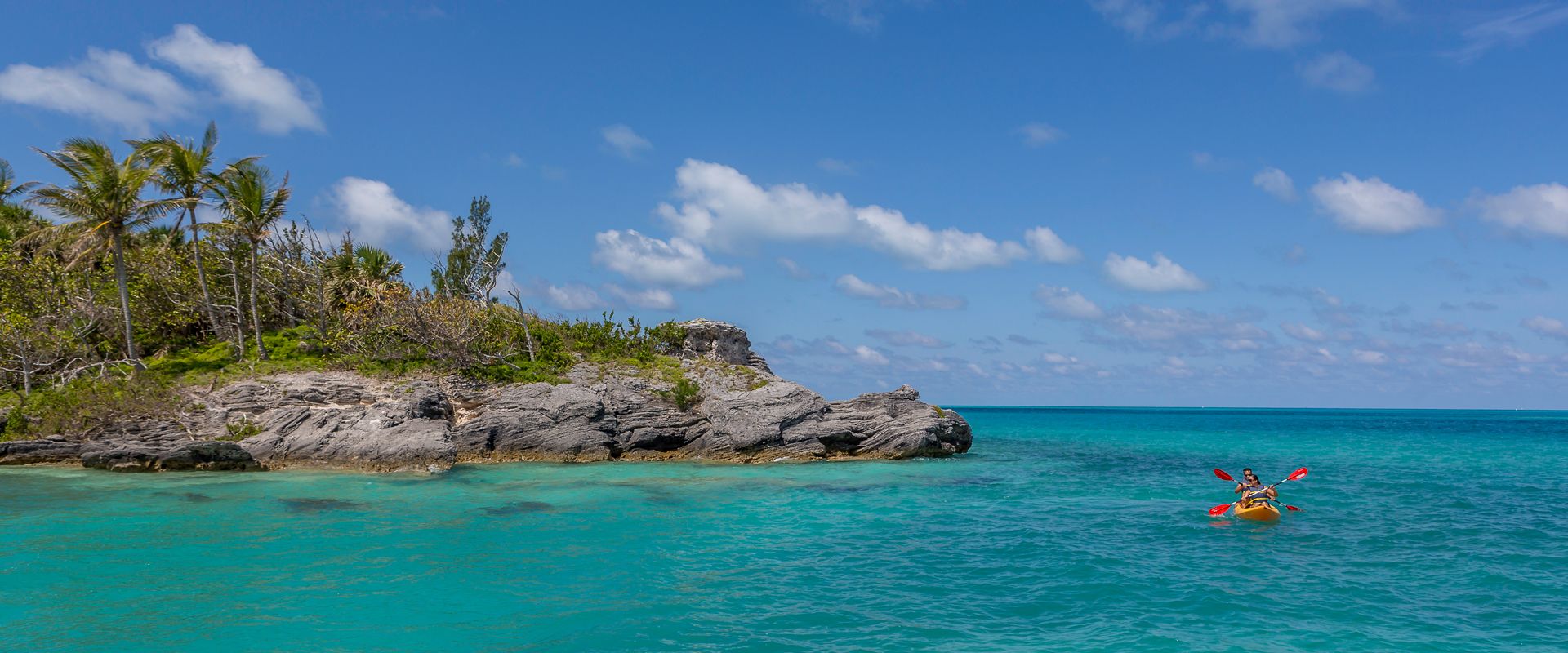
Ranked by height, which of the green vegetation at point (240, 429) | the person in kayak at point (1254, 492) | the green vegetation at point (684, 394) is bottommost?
the person in kayak at point (1254, 492)

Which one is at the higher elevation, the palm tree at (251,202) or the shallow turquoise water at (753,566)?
the palm tree at (251,202)

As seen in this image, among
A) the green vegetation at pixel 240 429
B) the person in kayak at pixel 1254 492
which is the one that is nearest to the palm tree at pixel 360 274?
the green vegetation at pixel 240 429

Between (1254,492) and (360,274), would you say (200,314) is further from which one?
(1254,492)

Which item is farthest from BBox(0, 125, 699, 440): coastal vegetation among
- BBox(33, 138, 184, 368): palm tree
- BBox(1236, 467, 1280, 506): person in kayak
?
BBox(1236, 467, 1280, 506): person in kayak

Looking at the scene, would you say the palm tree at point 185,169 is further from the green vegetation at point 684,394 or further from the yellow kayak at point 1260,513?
the yellow kayak at point 1260,513

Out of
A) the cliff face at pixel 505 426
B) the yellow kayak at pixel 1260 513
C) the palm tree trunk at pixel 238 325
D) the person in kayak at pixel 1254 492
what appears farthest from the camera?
the palm tree trunk at pixel 238 325

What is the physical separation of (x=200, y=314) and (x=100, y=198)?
27.9 ft

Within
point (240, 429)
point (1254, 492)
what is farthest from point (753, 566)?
point (240, 429)

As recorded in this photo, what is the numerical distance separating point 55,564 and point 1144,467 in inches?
1307

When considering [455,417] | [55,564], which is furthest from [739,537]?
[455,417]

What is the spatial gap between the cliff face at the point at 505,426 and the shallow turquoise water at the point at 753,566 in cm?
201

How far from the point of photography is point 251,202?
33281 mm

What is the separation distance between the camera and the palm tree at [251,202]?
33.3m

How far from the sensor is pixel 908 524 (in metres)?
19.5
